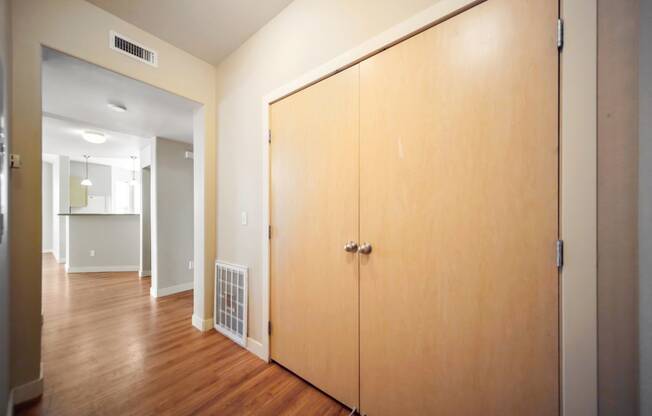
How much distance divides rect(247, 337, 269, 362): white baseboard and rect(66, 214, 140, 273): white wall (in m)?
4.82

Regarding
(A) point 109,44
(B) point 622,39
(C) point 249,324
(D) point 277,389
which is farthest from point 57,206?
(B) point 622,39

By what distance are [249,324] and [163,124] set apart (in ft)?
9.36

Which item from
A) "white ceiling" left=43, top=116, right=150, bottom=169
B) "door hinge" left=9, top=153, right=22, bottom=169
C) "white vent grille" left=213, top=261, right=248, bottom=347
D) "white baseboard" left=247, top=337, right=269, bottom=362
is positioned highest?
"white ceiling" left=43, top=116, right=150, bottom=169

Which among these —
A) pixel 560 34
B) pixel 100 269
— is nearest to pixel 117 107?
pixel 560 34

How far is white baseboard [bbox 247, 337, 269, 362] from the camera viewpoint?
5.91 feet

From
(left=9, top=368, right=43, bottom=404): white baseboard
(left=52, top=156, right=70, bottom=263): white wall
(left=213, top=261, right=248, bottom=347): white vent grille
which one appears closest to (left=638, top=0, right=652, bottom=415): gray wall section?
(left=213, top=261, right=248, bottom=347): white vent grille

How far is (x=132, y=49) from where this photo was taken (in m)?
1.86

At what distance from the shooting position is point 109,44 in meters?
1.74

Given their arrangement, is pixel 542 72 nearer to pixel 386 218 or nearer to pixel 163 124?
pixel 386 218

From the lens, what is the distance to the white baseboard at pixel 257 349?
5.91 feet

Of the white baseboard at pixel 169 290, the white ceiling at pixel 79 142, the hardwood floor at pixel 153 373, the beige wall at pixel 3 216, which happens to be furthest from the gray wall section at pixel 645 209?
the white ceiling at pixel 79 142

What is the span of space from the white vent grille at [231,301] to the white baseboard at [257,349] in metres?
0.06

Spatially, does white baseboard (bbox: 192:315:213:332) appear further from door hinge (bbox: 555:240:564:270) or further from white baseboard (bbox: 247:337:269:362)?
door hinge (bbox: 555:240:564:270)

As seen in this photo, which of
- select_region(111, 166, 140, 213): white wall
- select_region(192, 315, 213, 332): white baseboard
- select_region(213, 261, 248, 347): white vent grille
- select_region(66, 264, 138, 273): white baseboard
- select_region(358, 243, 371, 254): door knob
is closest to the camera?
select_region(358, 243, 371, 254): door knob
